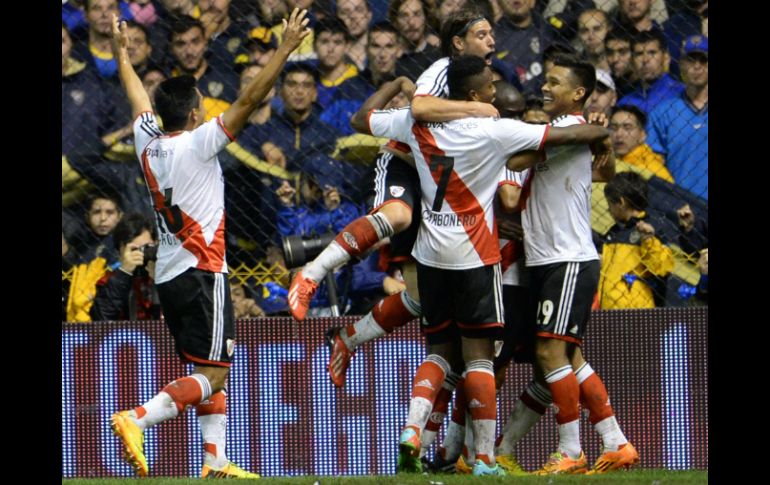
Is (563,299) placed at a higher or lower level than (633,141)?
lower

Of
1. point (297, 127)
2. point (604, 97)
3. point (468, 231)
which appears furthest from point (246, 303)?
point (604, 97)

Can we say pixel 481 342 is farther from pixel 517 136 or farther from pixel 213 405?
pixel 213 405

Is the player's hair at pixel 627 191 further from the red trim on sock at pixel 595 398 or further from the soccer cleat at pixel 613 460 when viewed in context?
the soccer cleat at pixel 613 460

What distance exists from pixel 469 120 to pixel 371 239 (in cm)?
82

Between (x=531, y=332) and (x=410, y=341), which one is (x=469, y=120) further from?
(x=410, y=341)

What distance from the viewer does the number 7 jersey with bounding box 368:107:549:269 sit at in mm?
7422

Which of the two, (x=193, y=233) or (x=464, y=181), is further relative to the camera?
(x=193, y=233)

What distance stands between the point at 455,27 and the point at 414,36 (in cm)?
184

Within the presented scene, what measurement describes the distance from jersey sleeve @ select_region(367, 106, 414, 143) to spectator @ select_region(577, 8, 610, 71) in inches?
104

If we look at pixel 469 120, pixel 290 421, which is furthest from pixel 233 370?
pixel 469 120

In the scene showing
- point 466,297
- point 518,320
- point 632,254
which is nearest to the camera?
point 466,297

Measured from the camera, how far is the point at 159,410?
754 cm

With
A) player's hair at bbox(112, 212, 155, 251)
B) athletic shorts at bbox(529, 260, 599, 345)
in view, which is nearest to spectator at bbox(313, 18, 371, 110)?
player's hair at bbox(112, 212, 155, 251)

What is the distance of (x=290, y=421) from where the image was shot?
9.34 meters
